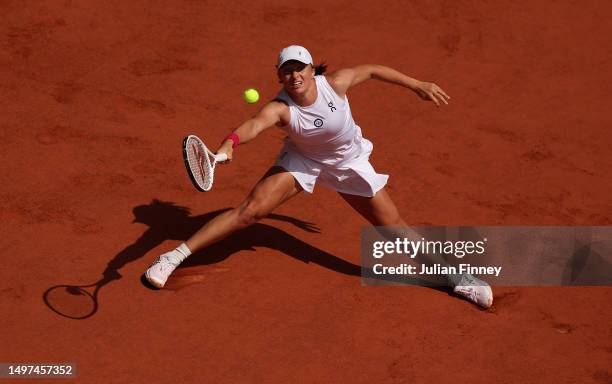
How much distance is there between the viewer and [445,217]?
325 inches

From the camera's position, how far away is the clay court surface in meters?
6.68

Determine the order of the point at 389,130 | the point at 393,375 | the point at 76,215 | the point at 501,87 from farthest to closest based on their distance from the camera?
the point at 501,87, the point at 389,130, the point at 76,215, the point at 393,375

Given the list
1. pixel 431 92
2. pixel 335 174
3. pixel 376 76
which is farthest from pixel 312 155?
pixel 431 92

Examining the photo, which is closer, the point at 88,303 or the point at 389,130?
the point at 88,303

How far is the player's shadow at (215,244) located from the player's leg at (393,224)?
346mm

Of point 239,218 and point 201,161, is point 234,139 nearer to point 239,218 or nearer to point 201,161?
point 201,161

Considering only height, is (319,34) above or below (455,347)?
above

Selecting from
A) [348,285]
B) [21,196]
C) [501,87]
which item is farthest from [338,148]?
[501,87]

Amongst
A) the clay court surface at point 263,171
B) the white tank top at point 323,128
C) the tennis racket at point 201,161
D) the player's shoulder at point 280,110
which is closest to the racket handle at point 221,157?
the tennis racket at point 201,161

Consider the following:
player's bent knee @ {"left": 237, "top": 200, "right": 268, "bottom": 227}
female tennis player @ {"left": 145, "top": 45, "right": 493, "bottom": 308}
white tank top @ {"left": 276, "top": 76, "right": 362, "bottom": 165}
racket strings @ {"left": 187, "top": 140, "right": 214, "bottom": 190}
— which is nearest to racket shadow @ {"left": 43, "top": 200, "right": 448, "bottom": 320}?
female tennis player @ {"left": 145, "top": 45, "right": 493, "bottom": 308}

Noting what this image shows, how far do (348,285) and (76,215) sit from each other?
2261 millimetres

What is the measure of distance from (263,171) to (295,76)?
220cm

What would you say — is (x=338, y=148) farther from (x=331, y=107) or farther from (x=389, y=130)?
(x=389, y=130)

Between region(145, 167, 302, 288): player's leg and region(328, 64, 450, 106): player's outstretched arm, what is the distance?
75 cm
